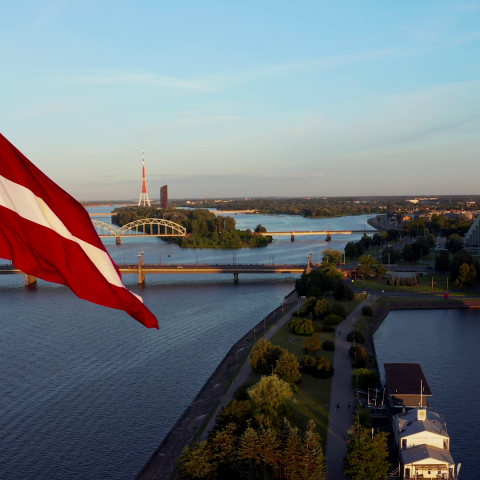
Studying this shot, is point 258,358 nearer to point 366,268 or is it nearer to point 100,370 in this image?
point 100,370

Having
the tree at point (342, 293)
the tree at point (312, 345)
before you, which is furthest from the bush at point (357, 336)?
the tree at point (342, 293)

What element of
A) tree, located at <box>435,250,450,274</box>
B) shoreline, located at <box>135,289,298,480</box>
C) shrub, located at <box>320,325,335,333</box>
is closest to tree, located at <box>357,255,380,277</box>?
tree, located at <box>435,250,450,274</box>

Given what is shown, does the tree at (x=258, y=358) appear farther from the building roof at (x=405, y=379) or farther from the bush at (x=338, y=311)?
the bush at (x=338, y=311)

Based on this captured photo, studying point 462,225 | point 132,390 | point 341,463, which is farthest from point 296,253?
point 341,463

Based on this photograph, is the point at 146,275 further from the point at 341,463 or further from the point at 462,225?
the point at 462,225

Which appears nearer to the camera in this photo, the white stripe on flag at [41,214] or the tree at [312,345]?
the white stripe on flag at [41,214]

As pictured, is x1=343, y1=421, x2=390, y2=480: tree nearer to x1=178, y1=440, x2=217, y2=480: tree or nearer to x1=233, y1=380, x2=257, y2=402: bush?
x1=178, y1=440, x2=217, y2=480: tree

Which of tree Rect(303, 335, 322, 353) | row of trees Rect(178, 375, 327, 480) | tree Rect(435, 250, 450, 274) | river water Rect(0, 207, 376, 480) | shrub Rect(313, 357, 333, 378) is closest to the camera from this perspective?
row of trees Rect(178, 375, 327, 480)
